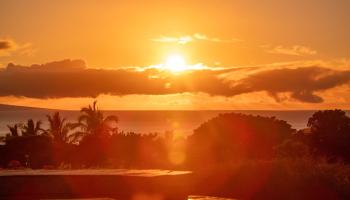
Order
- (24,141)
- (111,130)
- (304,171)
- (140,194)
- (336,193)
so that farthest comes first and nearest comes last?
(111,130) < (24,141) < (304,171) < (336,193) < (140,194)

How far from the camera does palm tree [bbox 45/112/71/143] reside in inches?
2106

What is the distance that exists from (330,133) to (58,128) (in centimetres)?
2356

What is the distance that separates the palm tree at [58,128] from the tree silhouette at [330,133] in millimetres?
21513

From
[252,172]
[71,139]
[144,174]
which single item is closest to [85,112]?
[71,139]

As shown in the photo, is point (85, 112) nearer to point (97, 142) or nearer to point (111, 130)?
point (111, 130)

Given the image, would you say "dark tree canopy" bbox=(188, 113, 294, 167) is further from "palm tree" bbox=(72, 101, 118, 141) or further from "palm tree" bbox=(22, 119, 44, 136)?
"palm tree" bbox=(22, 119, 44, 136)

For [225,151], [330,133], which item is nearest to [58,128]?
[225,151]

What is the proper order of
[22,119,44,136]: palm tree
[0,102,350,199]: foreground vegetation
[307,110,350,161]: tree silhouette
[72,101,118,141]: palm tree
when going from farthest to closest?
1. [22,119,44,136]: palm tree
2. [72,101,118,141]: palm tree
3. [307,110,350,161]: tree silhouette
4. [0,102,350,199]: foreground vegetation

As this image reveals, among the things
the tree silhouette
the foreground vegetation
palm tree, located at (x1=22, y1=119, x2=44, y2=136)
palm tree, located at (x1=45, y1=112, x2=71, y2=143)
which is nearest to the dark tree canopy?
the foreground vegetation

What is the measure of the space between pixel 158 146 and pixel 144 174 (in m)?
38.4

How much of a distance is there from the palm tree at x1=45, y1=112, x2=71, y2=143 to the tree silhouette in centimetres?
2151

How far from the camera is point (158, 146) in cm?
4662

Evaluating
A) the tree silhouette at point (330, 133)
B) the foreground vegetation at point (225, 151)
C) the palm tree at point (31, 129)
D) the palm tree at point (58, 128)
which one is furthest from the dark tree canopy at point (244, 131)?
the palm tree at point (31, 129)

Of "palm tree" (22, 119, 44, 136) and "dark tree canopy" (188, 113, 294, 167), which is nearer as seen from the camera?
"dark tree canopy" (188, 113, 294, 167)
